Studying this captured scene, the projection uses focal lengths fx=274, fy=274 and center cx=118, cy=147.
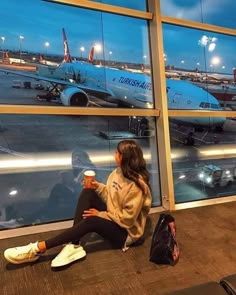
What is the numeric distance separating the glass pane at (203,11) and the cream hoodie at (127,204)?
2.19 meters

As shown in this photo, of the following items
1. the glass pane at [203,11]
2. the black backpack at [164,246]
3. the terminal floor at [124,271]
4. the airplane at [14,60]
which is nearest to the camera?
the terminal floor at [124,271]

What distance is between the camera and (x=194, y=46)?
150 inches

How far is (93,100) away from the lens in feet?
10.4

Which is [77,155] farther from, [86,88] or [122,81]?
[122,81]

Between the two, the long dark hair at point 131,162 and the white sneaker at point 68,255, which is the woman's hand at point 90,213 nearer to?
the white sneaker at point 68,255

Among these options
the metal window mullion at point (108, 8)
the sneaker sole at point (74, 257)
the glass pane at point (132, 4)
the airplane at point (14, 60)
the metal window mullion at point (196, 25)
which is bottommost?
the sneaker sole at point (74, 257)

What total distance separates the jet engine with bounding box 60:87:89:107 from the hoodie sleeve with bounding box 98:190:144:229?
4.45 ft

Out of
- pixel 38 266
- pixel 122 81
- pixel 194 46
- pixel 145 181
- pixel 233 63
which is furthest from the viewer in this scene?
pixel 233 63

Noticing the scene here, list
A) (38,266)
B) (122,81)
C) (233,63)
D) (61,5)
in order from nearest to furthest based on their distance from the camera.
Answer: (38,266) → (61,5) → (122,81) → (233,63)

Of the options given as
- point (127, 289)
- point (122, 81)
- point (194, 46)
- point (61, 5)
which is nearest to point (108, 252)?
point (127, 289)

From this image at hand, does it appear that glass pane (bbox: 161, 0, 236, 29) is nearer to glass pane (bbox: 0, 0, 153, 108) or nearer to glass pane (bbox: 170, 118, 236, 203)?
glass pane (bbox: 0, 0, 153, 108)

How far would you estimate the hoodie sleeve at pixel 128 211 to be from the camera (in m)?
2.07

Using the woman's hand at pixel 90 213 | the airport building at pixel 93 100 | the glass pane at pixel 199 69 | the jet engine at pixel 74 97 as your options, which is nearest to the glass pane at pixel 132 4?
the airport building at pixel 93 100

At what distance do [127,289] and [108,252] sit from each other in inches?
18.2
